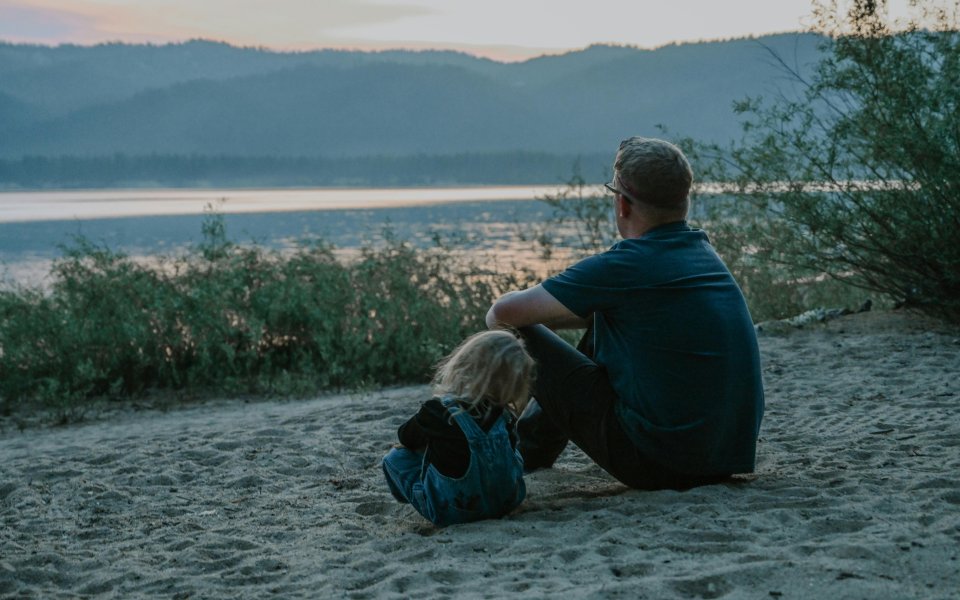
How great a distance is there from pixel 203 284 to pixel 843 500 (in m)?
7.77

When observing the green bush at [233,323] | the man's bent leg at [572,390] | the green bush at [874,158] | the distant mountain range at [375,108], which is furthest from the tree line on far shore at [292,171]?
the man's bent leg at [572,390]

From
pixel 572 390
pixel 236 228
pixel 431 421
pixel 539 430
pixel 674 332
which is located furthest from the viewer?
pixel 236 228

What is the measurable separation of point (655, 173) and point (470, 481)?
4.30 ft

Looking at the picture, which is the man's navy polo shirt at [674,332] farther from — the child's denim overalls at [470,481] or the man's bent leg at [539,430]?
the child's denim overalls at [470,481]

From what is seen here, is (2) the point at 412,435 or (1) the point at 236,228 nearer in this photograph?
(2) the point at 412,435

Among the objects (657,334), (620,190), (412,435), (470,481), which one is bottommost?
(470,481)

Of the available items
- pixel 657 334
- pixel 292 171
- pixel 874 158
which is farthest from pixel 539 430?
pixel 292 171

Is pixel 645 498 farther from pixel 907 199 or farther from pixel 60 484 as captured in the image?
pixel 907 199

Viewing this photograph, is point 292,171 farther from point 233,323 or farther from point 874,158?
point 874,158

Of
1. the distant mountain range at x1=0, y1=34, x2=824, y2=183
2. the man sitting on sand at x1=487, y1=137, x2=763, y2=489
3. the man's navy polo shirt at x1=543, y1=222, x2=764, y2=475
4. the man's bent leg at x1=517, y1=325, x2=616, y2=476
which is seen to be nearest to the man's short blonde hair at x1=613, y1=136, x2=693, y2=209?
the man sitting on sand at x1=487, y1=137, x2=763, y2=489

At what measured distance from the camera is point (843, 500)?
360 centimetres

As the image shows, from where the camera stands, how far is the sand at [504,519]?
9.72 feet

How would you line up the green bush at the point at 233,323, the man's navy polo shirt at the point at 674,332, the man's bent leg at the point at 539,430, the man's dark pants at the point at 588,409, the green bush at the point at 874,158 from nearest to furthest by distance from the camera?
the man's navy polo shirt at the point at 674,332 < the man's dark pants at the point at 588,409 < the man's bent leg at the point at 539,430 < the green bush at the point at 874,158 < the green bush at the point at 233,323

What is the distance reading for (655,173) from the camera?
3412mm
